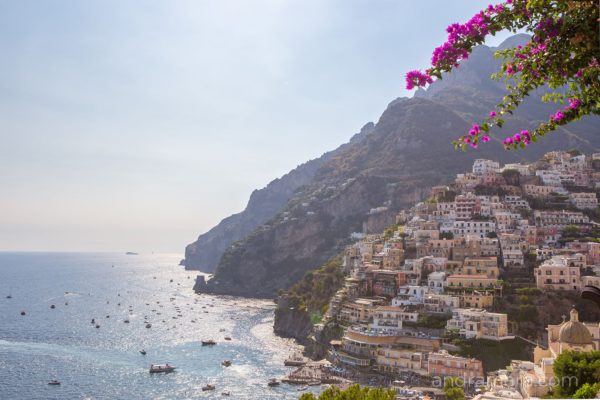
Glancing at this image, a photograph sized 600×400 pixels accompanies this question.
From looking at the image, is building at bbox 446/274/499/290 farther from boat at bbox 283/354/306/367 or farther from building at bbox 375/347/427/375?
boat at bbox 283/354/306/367

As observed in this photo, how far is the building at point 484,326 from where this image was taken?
55.9m

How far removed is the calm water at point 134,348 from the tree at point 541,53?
5129 centimetres

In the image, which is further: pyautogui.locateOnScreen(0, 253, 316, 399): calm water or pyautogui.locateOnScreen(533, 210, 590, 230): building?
pyautogui.locateOnScreen(533, 210, 590, 230): building

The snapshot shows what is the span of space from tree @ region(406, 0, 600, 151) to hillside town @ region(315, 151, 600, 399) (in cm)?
3058

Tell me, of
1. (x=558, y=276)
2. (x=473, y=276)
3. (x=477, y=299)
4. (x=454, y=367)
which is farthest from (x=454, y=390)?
(x=558, y=276)

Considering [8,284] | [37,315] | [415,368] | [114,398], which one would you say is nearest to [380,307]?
[415,368]

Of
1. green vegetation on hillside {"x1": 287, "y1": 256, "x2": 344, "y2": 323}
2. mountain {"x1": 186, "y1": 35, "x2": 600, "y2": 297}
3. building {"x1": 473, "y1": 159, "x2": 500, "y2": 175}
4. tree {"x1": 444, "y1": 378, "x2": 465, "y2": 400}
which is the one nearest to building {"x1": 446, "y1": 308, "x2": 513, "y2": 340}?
tree {"x1": 444, "y1": 378, "x2": 465, "y2": 400}

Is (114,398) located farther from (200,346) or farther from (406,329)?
(406,329)

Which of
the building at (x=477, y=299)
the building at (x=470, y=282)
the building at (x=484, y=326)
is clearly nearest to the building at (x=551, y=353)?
the building at (x=484, y=326)

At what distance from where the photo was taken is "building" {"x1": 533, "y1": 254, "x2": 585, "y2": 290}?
61.4 meters

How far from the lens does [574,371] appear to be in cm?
2903

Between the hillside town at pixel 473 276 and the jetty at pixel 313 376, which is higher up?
the hillside town at pixel 473 276

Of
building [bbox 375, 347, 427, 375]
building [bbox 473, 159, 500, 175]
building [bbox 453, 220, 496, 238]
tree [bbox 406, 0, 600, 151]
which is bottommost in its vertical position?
building [bbox 375, 347, 427, 375]

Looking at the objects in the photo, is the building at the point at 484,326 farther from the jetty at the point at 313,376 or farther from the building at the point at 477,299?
the jetty at the point at 313,376
